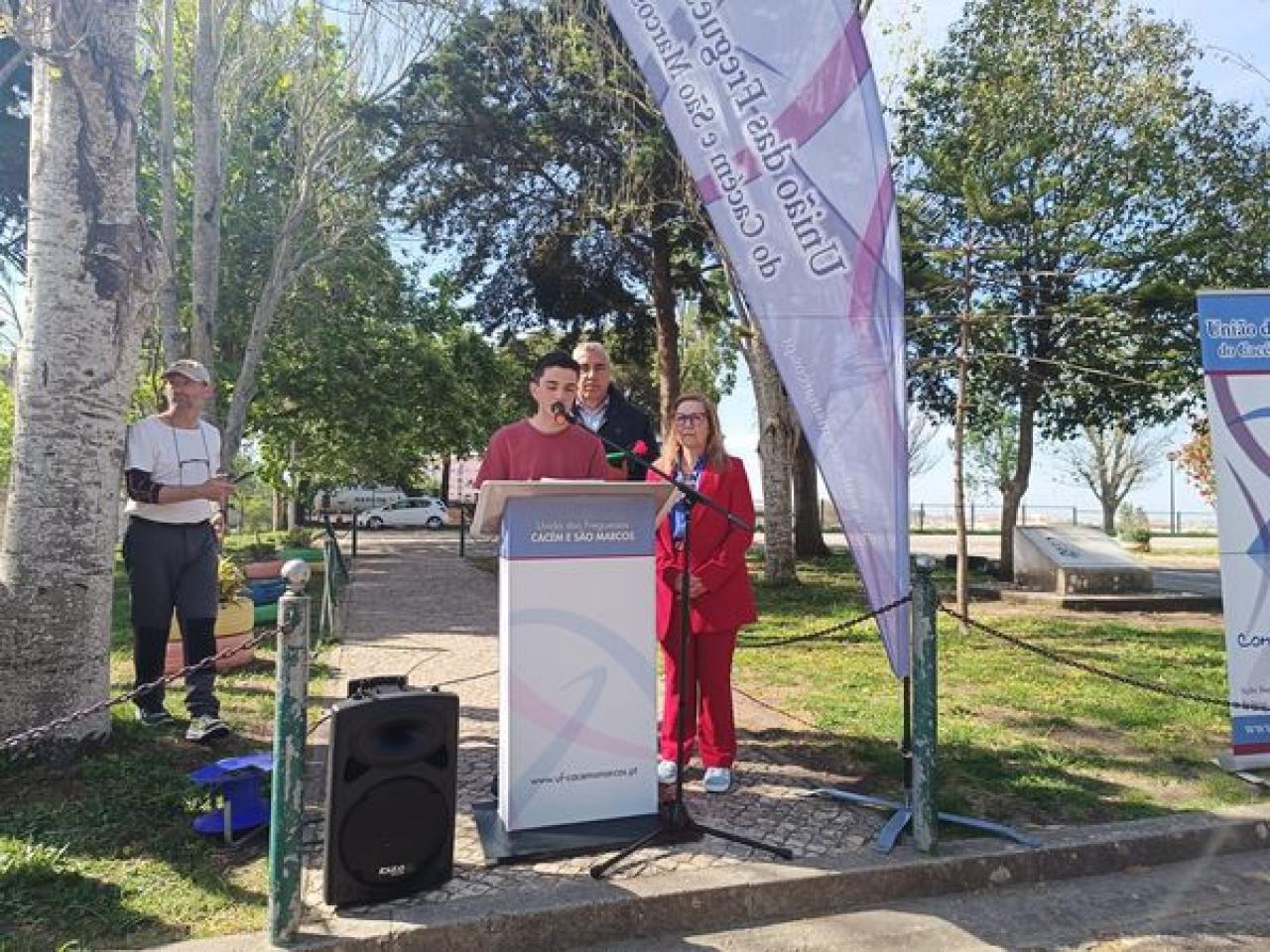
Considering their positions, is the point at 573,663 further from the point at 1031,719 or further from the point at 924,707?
the point at 1031,719

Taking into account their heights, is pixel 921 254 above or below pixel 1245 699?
above

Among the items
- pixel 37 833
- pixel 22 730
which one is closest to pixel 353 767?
pixel 37 833

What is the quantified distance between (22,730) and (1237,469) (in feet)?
21.0

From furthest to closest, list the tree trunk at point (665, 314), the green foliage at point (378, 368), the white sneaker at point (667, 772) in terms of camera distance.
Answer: the green foliage at point (378, 368) < the tree trunk at point (665, 314) < the white sneaker at point (667, 772)

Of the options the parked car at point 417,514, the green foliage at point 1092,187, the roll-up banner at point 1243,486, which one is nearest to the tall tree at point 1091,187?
the green foliage at point 1092,187

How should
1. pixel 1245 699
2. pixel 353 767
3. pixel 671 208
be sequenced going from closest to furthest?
1. pixel 353 767
2. pixel 1245 699
3. pixel 671 208

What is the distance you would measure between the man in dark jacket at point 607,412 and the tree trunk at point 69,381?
2.39 meters

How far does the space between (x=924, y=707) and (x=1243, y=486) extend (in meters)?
2.69

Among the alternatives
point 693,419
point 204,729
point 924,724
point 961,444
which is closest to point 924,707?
point 924,724

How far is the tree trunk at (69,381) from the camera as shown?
416cm

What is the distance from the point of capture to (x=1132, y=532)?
27.1 m

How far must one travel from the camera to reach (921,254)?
1140cm

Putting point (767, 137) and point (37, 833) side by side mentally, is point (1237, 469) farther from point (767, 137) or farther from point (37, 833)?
point (37, 833)

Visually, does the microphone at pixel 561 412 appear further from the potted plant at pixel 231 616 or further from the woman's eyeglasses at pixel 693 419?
the potted plant at pixel 231 616
